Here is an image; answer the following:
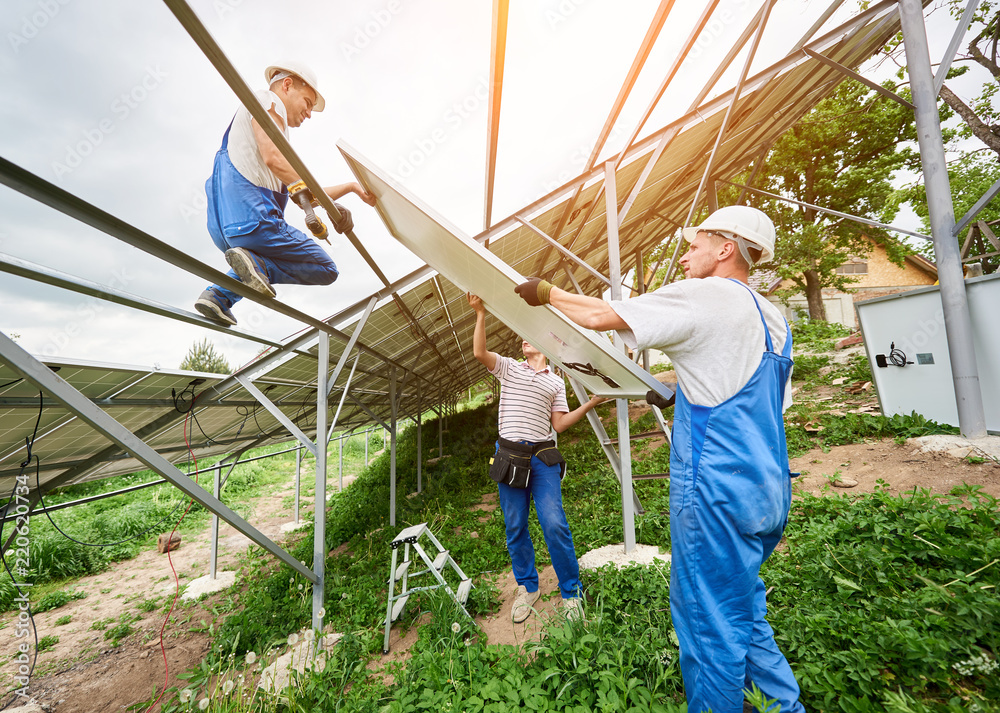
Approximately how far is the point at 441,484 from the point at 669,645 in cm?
736

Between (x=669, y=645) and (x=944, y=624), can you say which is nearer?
(x=944, y=624)

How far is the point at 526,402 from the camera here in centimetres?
333

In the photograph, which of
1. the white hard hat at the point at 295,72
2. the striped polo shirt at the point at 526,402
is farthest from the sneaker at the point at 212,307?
the striped polo shirt at the point at 526,402

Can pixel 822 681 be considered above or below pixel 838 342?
below

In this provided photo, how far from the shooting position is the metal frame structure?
216 centimetres

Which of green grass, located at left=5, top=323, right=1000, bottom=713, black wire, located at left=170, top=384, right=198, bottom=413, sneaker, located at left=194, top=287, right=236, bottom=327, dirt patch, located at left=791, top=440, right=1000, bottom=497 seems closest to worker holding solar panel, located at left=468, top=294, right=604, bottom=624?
green grass, located at left=5, top=323, right=1000, bottom=713

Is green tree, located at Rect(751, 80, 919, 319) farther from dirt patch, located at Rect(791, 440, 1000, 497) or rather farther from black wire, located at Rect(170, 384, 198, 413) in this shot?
black wire, located at Rect(170, 384, 198, 413)

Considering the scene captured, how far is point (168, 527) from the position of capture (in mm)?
11133

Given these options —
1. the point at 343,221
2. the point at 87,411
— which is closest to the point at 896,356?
the point at 343,221

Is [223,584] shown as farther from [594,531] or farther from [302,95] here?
[302,95]

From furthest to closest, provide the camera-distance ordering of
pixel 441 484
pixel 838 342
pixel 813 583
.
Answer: pixel 838 342
pixel 441 484
pixel 813 583

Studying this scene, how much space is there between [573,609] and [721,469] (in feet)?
5.85

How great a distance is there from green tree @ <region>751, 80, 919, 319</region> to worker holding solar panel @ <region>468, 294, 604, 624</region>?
45.1 ft

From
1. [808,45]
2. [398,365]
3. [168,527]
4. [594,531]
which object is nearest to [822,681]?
[594,531]
